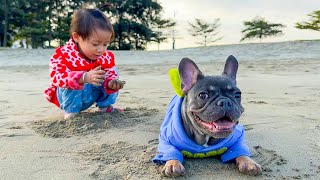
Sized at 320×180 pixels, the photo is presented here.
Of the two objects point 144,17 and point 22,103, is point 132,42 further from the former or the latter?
point 22,103

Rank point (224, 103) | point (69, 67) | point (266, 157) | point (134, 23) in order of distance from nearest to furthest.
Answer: point (224, 103) < point (266, 157) < point (69, 67) < point (134, 23)

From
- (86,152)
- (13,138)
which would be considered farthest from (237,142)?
(13,138)

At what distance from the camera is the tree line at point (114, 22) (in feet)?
97.1

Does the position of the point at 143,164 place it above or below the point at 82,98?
below

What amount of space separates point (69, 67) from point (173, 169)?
1.86m

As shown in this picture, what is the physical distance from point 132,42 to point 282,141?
2923cm

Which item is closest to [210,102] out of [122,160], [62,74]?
[122,160]

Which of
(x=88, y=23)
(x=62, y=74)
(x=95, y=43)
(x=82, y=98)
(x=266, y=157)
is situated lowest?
(x=266, y=157)

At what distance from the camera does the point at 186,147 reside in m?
2.56

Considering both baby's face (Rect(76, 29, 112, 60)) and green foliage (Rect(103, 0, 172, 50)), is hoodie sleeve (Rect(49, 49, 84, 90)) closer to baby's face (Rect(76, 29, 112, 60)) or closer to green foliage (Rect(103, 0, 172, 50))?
baby's face (Rect(76, 29, 112, 60))

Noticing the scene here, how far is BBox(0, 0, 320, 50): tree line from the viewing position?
29594mm

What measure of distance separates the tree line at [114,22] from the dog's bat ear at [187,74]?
27.1 metres

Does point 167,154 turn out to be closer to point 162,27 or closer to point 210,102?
point 210,102

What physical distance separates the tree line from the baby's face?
25.8 meters
